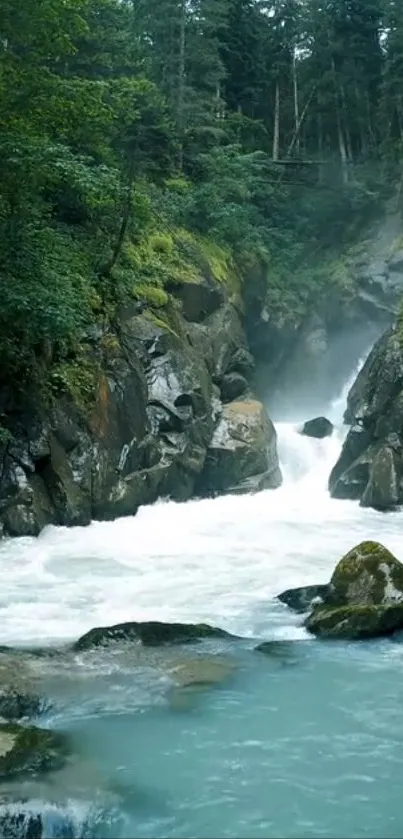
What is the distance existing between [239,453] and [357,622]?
442 inches

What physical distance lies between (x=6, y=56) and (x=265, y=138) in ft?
92.8

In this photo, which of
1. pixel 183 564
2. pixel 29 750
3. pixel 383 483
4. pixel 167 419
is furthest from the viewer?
pixel 383 483

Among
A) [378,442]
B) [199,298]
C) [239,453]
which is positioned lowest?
[239,453]

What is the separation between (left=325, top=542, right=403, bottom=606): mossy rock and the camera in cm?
1068

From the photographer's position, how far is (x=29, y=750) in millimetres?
6609

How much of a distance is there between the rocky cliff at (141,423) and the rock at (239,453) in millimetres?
30

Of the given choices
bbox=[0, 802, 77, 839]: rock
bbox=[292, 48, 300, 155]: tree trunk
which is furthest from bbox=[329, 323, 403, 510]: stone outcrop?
bbox=[292, 48, 300, 155]: tree trunk

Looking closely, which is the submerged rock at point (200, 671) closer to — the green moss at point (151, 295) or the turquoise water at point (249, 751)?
the turquoise water at point (249, 751)

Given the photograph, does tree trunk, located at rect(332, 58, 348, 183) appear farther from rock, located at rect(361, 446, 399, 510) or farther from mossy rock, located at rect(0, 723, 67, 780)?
mossy rock, located at rect(0, 723, 67, 780)

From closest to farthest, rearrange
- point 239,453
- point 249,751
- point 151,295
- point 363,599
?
point 249,751
point 363,599
point 151,295
point 239,453

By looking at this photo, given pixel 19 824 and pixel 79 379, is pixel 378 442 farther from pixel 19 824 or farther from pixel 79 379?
pixel 19 824

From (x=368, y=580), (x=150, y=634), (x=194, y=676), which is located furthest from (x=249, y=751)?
(x=368, y=580)

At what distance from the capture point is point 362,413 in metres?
21.7

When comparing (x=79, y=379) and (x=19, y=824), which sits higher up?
(x=79, y=379)
